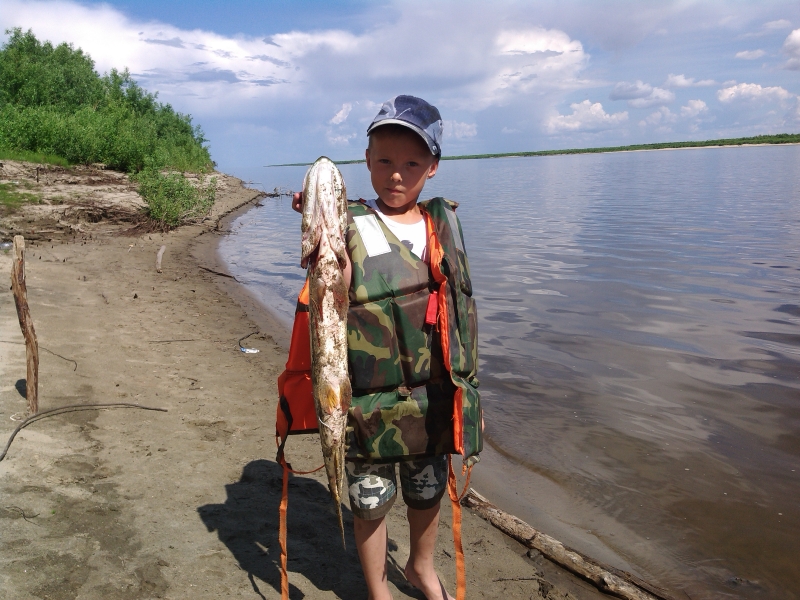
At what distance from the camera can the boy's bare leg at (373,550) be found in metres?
2.44

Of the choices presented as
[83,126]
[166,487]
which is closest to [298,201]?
[166,487]

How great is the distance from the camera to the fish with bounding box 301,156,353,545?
200 centimetres

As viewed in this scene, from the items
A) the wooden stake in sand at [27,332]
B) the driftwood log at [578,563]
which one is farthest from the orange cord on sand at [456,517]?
the wooden stake in sand at [27,332]

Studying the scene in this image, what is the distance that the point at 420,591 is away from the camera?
9.50 feet

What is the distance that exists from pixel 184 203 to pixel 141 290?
8540 mm

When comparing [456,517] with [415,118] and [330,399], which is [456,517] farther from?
[415,118]

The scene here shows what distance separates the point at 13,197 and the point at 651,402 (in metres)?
14.4

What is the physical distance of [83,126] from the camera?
21344mm

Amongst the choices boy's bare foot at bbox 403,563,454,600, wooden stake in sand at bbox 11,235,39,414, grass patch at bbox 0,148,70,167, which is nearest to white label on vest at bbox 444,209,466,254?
boy's bare foot at bbox 403,563,454,600

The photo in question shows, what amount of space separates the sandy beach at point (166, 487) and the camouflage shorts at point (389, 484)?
27.7 inches

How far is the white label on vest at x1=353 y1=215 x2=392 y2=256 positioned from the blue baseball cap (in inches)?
13.6

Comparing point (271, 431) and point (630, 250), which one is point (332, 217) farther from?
point (630, 250)

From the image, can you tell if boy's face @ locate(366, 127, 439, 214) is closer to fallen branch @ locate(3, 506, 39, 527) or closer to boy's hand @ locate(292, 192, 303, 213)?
boy's hand @ locate(292, 192, 303, 213)

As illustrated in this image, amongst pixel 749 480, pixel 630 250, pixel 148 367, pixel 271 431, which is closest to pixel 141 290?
pixel 148 367
